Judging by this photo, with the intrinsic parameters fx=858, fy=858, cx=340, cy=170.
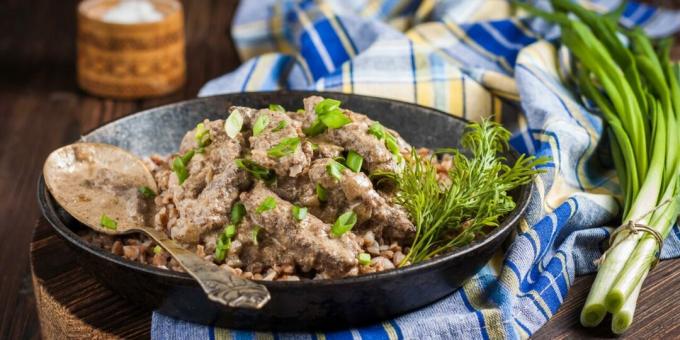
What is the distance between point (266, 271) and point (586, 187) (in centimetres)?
142

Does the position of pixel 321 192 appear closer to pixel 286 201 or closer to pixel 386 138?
pixel 286 201

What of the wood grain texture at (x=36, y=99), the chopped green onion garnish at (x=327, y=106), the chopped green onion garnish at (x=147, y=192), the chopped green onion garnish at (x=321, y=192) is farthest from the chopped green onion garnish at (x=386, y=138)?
the wood grain texture at (x=36, y=99)

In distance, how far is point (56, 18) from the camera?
19.0 ft

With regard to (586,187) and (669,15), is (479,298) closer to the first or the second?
(586,187)

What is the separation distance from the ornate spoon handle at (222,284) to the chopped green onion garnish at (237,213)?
0.59 ft

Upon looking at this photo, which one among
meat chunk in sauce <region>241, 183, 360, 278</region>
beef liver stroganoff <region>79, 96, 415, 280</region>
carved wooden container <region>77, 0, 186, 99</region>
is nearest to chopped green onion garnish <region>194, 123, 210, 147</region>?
beef liver stroganoff <region>79, 96, 415, 280</region>

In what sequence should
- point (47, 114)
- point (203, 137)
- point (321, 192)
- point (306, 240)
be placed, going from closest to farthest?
1. point (306, 240)
2. point (321, 192)
3. point (203, 137)
4. point (47, 114)

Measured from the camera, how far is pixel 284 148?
2.36 m

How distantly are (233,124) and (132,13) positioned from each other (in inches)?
95.8

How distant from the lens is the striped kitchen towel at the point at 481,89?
7.98ft

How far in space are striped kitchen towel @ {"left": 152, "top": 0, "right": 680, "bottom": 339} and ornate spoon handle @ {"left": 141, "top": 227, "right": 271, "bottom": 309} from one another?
0.25m

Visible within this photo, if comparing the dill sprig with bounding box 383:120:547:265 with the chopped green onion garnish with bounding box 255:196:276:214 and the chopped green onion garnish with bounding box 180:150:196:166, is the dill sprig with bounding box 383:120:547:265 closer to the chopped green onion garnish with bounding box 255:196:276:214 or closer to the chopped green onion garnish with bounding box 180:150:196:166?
the chopped green onion garnish with bounding box 255:196:276:214

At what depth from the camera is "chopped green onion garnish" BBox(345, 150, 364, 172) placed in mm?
2422

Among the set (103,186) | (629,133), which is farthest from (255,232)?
(629,133)
